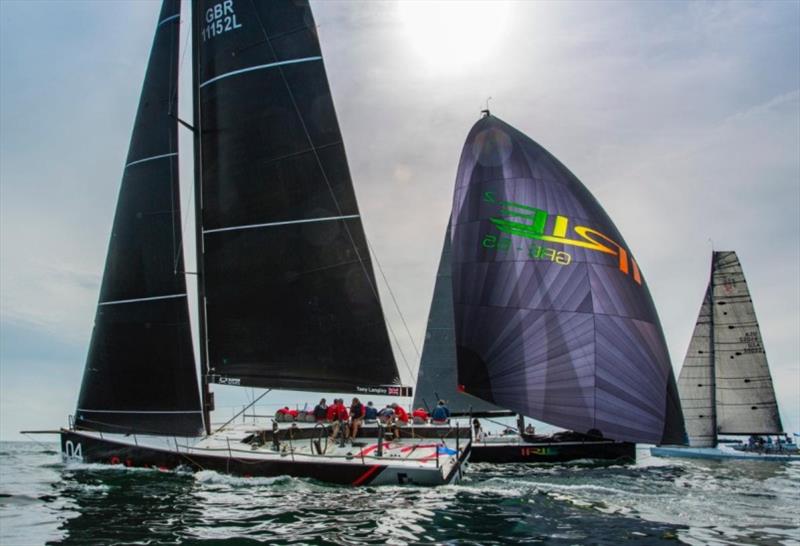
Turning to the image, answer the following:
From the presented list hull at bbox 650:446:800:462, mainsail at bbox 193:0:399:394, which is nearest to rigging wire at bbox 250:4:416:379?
mainsail at bbox 193:0:399:394

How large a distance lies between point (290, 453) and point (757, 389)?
31.2 m

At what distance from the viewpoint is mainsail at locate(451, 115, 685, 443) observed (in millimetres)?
21906

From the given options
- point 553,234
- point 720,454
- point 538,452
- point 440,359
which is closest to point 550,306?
point 553,234

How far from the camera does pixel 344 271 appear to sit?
20.2m

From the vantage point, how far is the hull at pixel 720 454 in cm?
3472

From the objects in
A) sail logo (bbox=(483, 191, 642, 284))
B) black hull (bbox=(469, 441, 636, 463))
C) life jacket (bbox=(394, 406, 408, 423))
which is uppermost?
sail logo (bbox=(483, 191, 642, 284))

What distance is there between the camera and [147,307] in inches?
794

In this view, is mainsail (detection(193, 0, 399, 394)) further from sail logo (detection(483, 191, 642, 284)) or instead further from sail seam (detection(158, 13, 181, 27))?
sail logo (detection(483, 191, 642, 284))

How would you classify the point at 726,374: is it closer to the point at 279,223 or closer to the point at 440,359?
the point at 440,359

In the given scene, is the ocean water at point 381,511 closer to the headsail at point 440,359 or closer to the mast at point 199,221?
the mast at point 199,221

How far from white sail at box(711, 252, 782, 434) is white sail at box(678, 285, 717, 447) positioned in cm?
47

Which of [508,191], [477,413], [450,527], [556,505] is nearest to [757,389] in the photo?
[477,413]

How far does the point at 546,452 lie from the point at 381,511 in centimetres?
1377

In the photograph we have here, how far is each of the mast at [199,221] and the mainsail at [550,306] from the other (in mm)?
8870
